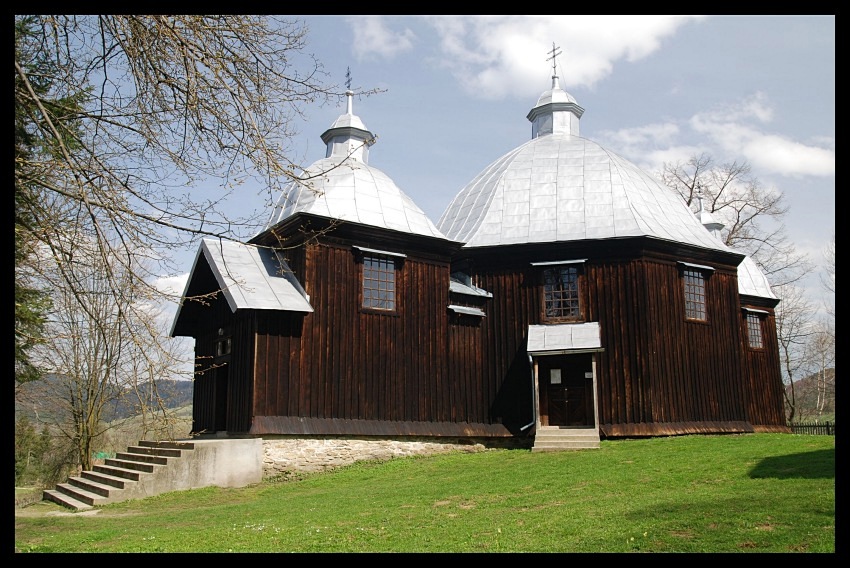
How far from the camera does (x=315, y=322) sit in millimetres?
17219

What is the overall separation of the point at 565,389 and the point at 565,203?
5311mm

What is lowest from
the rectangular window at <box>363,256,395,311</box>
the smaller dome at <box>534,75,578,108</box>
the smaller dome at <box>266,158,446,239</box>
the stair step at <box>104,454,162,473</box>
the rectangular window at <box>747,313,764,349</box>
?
the stair step at <box>104,454,162,473</box>

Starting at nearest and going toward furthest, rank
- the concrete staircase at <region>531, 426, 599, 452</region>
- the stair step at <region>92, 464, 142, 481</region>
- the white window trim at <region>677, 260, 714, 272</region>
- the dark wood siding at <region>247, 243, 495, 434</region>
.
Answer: the stair step at <region>92, 464, 142, 481</region> < the dark wood siding at <region>247, 243, 495, 434</region> < the concrete staircase at <region>531, 426, 599, 452</region> < the white window trim at <region>677, 260, 714, 272</region>

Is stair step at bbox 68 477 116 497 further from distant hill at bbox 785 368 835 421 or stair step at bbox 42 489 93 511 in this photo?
distant hill at bbox 785 368 835 421

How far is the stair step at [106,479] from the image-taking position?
1465 cm

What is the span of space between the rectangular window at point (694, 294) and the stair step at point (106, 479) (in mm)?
14430

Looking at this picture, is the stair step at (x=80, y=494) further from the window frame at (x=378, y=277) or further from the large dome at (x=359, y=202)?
the large dome at (x=359, y=202)

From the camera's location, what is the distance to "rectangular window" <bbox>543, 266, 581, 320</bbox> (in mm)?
20281

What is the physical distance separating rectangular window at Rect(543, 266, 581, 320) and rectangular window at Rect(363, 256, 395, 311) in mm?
4414

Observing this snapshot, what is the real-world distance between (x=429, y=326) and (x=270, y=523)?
931 cm

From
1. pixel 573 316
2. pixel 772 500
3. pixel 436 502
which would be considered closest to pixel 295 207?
pixel 573 316

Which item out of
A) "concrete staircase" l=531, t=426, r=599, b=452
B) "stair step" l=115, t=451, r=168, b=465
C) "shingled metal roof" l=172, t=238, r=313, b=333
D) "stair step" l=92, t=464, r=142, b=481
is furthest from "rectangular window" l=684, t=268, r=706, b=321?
"stair step" l=92, t=464, r=142, b=481

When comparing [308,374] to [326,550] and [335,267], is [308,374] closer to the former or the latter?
[335,267]

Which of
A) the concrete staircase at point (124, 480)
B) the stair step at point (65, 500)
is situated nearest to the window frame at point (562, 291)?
the concrete staircase at point (124, 480)
